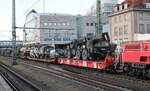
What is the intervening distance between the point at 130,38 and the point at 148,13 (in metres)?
10.8

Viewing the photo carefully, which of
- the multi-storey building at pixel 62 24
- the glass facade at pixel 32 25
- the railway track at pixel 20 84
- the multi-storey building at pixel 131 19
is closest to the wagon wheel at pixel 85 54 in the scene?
the railway track at pixel 20 84

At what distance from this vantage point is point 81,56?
23.0 m

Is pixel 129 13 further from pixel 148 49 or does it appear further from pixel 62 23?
pixel 148 49

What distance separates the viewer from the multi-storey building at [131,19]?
6919 centimetres

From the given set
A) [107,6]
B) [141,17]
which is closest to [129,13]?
[141,17]

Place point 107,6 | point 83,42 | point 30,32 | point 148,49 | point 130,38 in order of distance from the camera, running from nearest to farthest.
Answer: point 148,49 < point 83,42 < point 130,38 < point 107,6 < point 30,32

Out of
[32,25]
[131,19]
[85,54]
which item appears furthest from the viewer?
[32,25]

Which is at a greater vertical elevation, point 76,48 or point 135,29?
point 135,29

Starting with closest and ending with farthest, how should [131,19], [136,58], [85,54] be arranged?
[136,58], [85,54], [131,19]

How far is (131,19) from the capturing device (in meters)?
69.1

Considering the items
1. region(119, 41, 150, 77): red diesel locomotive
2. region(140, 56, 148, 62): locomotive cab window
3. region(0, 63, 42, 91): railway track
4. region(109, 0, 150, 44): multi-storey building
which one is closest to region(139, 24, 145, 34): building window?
region(109, 0, 150, 44): multi-storey building

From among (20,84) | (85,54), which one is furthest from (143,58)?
(20,84)

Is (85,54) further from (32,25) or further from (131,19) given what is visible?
(32,25)

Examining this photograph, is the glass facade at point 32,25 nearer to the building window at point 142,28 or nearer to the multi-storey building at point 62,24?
the multi-storey building at point 62,24
